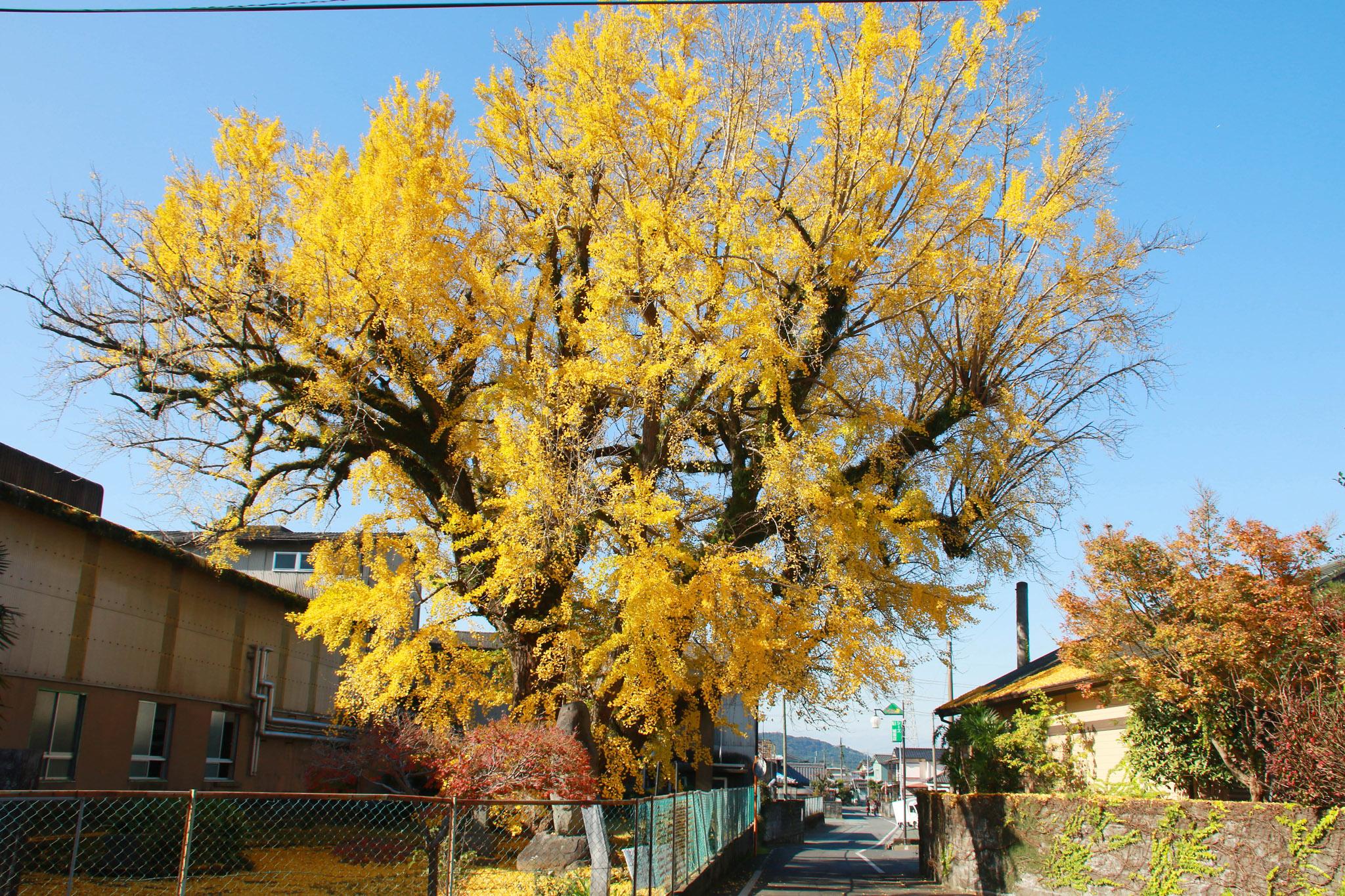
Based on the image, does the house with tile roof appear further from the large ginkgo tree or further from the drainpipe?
the drainpipe

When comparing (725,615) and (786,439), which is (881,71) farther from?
(725,615)

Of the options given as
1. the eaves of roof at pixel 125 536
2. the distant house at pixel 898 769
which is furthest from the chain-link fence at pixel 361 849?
the distant house at pixel 898 769

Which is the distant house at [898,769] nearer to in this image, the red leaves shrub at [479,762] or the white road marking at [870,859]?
the white road marking at [870,859]

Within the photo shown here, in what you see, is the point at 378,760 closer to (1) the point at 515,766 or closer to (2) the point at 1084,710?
(1) the point at 515,766

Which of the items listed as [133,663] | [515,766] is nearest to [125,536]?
[133,663]

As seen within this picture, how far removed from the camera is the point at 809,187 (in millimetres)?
17219

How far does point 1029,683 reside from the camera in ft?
68.1

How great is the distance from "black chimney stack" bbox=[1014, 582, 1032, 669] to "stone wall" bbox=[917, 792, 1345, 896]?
46.6 ft

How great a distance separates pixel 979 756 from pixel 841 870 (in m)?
5.49

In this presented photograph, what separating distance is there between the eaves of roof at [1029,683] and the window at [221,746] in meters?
16.0

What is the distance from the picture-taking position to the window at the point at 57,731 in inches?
533

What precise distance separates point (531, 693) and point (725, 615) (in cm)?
436

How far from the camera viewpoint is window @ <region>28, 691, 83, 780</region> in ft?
→ 44.4

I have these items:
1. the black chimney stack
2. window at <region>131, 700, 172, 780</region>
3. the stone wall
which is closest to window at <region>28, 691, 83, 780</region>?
window at <region>131, 700, 172, 780</region>
